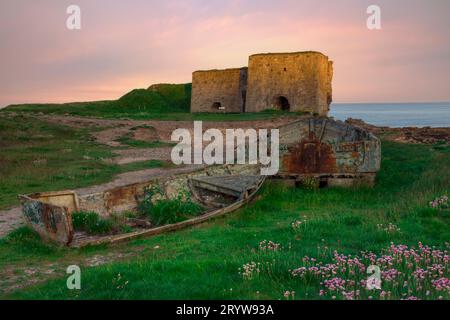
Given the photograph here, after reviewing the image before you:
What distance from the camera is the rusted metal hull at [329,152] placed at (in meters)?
12.7

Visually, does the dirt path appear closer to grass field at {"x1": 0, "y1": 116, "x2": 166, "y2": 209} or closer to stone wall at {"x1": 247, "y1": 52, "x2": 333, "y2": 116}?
grass field at {"x1": 0, "y1": 116, "x2": 166, "y2": 209}

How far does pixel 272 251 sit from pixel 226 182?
17.7 feet

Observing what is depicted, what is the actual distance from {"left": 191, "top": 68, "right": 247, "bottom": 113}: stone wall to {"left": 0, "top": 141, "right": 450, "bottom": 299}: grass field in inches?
1218

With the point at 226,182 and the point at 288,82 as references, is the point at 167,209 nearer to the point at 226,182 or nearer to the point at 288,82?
the point at 226,182

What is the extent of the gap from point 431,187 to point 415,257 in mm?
6199

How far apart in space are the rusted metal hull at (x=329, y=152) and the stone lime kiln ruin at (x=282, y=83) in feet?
75.0

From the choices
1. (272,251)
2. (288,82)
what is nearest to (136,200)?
(272,251)

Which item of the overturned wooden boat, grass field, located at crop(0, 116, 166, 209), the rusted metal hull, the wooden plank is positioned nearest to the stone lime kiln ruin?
grass field, located at crop(0, 116, 166, 209)

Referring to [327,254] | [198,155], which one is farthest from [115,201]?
[198,155]

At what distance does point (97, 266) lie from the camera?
262 inches

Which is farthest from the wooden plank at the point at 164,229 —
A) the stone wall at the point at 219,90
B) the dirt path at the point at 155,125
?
the stone wall at the point at 219,90

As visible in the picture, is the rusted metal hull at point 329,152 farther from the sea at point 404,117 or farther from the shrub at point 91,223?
the sea at point 404,117

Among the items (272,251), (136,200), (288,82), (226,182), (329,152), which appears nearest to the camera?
(272,251)

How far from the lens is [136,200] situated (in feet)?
34.0
